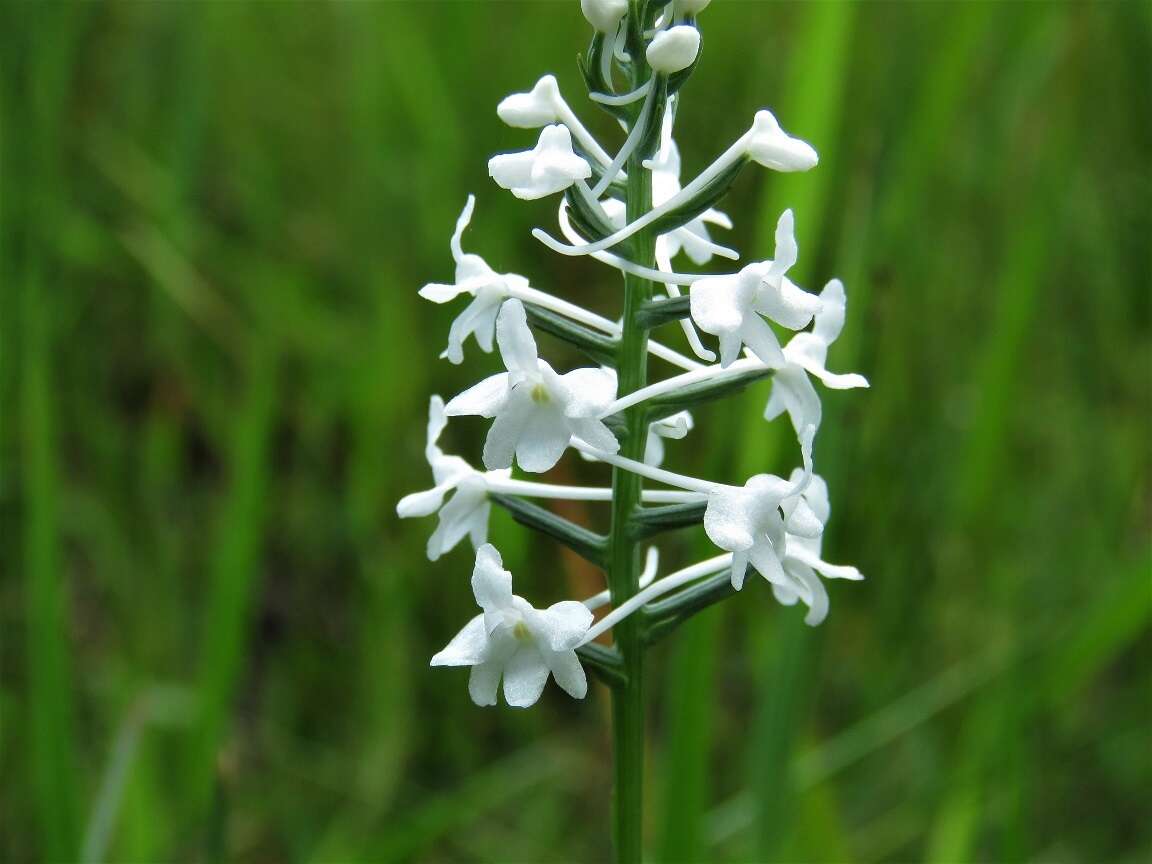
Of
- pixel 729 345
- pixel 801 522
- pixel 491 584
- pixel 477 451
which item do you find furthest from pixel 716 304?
pixel 477 451

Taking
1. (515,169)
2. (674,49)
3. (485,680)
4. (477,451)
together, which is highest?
(674,49)

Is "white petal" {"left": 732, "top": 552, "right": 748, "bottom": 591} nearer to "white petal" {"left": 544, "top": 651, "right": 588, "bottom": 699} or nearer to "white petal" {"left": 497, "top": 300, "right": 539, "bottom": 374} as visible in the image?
"white petal" {"left": 544, "top": 651, "right": 588, "bottom": 699}

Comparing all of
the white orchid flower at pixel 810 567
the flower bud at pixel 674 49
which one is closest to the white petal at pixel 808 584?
the white orchid flower at pixel 810 567

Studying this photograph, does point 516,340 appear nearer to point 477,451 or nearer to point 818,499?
point 818,499

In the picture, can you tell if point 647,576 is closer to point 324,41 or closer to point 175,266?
point 175,266

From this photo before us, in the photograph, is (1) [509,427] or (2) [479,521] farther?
(2) [479,521]

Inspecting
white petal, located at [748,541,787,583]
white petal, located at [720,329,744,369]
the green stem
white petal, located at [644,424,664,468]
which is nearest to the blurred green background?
white petal, located at [644,424,664,468]

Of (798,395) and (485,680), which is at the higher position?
(798,395)
